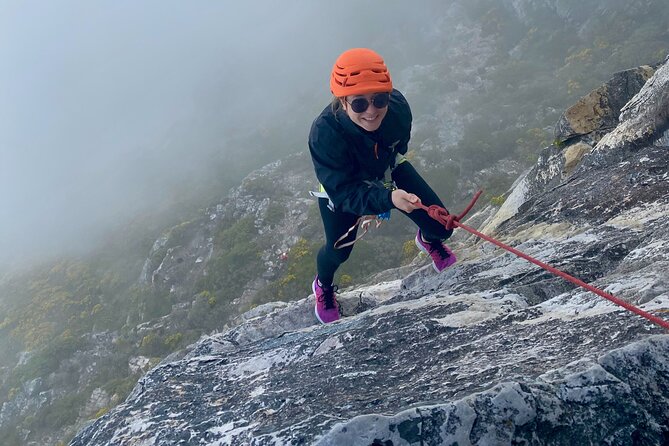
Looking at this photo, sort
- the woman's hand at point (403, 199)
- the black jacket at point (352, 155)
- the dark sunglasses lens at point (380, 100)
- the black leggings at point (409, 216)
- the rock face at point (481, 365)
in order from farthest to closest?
the black leggings at point (409, 216), the black jacket at point (352, 155), the dark sunglasses lens at point (380, 100), the woman's hand at point (403, 199), the rock face at point (481, 365)

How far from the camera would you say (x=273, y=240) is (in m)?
33.7

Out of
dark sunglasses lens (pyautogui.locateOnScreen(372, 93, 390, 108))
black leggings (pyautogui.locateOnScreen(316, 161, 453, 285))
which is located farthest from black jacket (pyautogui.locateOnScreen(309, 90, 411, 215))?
black leggings (pyautogui.locateOnScreen(316, 161, 453, 285))

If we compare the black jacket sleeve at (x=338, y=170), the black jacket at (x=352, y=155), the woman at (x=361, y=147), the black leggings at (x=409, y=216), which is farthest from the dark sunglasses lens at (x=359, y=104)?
the black leggings at (x=409, y=216)

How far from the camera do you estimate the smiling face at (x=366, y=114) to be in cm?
510

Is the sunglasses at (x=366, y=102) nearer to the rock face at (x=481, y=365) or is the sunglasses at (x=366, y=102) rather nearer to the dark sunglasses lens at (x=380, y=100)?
the dark sunglasses lens at (x=380, y=100)

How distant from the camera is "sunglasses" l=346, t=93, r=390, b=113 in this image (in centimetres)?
507

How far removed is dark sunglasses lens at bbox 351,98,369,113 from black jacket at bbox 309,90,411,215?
253 mm

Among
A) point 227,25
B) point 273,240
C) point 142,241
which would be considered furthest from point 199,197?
point 227,25

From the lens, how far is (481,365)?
12.6ft

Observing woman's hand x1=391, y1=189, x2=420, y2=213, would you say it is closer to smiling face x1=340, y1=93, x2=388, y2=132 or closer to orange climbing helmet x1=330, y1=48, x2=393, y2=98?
smiling face x1=340, y1=93, x2=388, y2=132

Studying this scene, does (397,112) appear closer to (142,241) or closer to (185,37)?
(142,241)

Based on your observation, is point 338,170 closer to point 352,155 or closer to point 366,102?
point 352,155

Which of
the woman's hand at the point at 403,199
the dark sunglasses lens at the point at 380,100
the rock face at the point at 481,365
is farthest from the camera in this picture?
the dark sunglasses lens at the point at 380,100

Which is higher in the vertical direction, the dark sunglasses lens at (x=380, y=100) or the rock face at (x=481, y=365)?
the dark sunglasses lens at (x=380, y=100)
